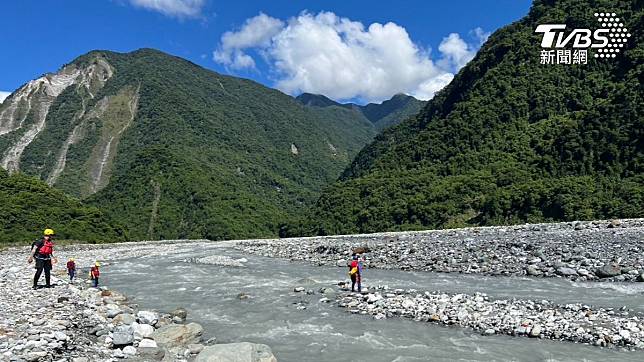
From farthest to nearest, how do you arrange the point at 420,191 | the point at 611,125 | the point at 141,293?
the point at 420,191 → the point at 611,125 → the point at 141,293

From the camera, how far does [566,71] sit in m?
Answer: 103

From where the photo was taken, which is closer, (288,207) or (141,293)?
(141,293)

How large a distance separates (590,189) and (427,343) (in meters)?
57.8

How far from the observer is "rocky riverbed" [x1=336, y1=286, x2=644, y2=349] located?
14758 millimetres

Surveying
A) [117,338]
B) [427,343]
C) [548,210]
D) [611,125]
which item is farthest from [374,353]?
[611,125]

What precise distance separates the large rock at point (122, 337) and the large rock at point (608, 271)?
72.7 ft

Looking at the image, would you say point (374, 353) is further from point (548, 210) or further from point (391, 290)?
point (548, 210)

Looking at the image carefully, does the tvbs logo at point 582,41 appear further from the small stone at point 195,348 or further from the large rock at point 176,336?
the small stone at point 195,348

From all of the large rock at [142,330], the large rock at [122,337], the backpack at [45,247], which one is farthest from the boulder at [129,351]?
the backpack at [45,247]

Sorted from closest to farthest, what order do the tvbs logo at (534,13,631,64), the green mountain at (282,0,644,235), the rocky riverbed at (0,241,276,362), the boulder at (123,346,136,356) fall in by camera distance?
1. the rocky riverbed at (0,241,276,362)
2. the boulder at (123,346,136,356)
3. the green mountain at (282,0,644,235)
4. the tvbs logo at (534,13,631,64)

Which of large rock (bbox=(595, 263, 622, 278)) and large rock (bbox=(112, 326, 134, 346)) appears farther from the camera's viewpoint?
large rock (bbox=(595, 263, 622, 278))

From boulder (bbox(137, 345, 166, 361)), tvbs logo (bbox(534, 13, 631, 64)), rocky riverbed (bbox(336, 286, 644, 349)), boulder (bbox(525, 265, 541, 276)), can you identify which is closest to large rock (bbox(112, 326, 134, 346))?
boulder (bbox(137, 345, 166, 361))

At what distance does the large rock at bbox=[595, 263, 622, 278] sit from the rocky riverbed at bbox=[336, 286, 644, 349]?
6.96 m

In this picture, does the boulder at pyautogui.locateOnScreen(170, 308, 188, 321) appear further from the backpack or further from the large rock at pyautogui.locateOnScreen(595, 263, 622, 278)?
the large rock at pyautogui.locateOnScreen(595, 263, 622, 278)
